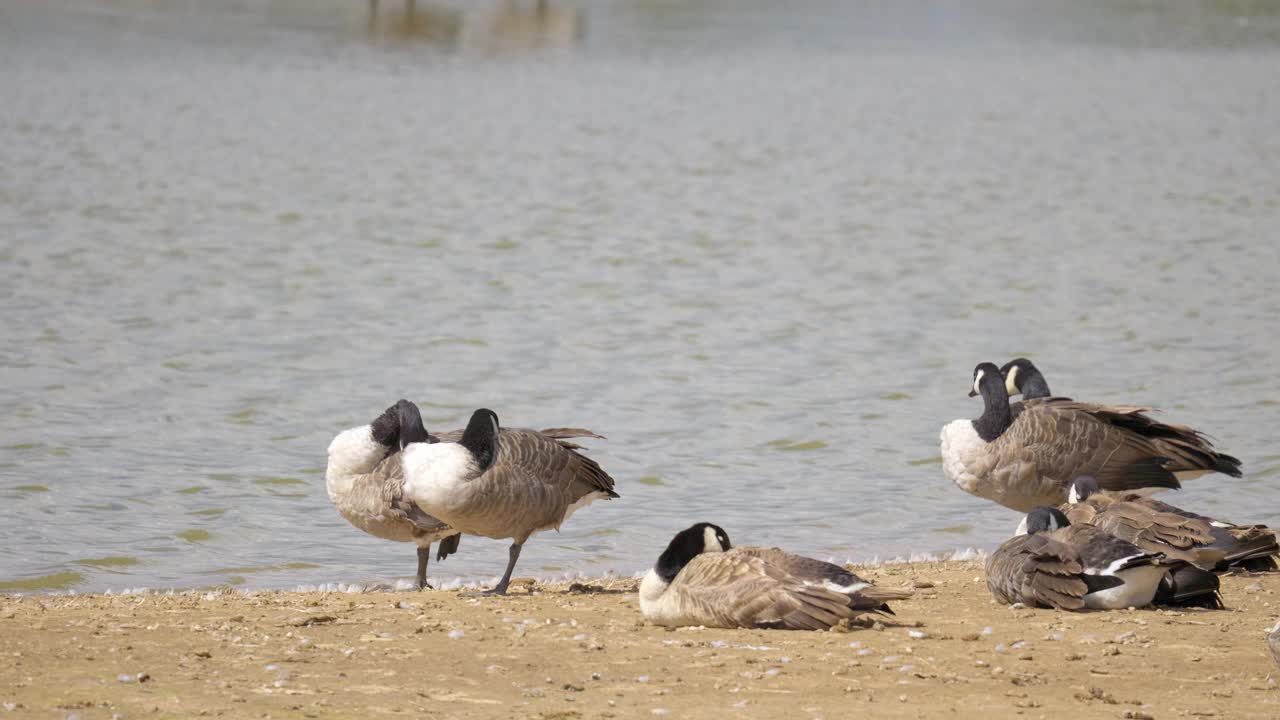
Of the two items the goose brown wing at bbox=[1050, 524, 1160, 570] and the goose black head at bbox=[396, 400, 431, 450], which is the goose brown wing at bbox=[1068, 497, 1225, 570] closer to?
the goose brown wing at bbox=[1050, 524, 1160, 570]

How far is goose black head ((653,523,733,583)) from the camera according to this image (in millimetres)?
7105

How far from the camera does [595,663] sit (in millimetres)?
6363

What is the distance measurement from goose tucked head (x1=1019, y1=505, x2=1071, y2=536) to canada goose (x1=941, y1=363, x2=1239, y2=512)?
1.45 m

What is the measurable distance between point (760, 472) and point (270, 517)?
3.38 meters

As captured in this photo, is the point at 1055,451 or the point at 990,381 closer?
the point at 1055,451

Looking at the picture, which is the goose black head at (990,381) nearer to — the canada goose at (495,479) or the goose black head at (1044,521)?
the goose black head at (1044,521)

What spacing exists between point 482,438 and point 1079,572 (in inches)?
106

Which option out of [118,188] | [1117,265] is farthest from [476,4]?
[1117,265]

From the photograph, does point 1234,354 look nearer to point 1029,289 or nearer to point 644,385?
point 1029,289

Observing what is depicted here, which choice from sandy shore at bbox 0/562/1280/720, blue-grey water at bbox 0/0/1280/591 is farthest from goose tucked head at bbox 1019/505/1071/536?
blue-grey water at bbox 0/0/1280/591

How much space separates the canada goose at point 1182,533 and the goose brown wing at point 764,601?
136 cm

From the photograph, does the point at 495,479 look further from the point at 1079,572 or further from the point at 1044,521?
the point at 1079,572

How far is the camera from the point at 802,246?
70.9ft

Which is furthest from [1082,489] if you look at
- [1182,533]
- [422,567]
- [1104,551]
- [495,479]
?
[422,567]
